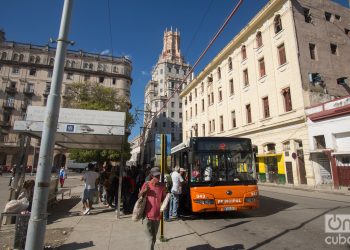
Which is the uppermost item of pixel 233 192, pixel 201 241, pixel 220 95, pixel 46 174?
pixel 220 95

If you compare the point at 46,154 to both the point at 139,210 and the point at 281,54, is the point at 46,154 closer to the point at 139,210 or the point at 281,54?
the point at 139,210

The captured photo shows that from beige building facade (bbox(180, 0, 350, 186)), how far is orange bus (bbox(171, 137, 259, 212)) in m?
13.1

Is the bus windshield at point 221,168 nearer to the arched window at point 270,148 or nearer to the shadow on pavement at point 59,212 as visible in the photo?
the shadow on pavement at point 59,212

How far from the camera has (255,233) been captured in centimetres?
685

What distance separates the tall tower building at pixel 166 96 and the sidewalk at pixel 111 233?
56.2 meters

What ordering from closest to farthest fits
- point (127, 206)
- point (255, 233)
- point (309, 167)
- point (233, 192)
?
1. point (255, 233)
2. point (233, 192)
3. point (127, 206)
4. point (309, 167)

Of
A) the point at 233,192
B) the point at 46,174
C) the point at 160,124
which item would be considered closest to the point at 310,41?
the point at 233,192

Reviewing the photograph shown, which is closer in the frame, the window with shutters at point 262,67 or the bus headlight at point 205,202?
the bus headlight at point 205,202

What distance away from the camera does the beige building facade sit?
856 inches

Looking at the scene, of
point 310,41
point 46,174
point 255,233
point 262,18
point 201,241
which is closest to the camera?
point 46,174

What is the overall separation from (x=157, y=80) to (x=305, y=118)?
70.1 m

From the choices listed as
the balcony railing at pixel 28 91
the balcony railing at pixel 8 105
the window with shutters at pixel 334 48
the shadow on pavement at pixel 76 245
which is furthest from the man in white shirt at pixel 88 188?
the balcony railing at pixel 28 91

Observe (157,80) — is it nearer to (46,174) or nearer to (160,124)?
(160,124)

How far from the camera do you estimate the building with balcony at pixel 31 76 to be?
165ft
